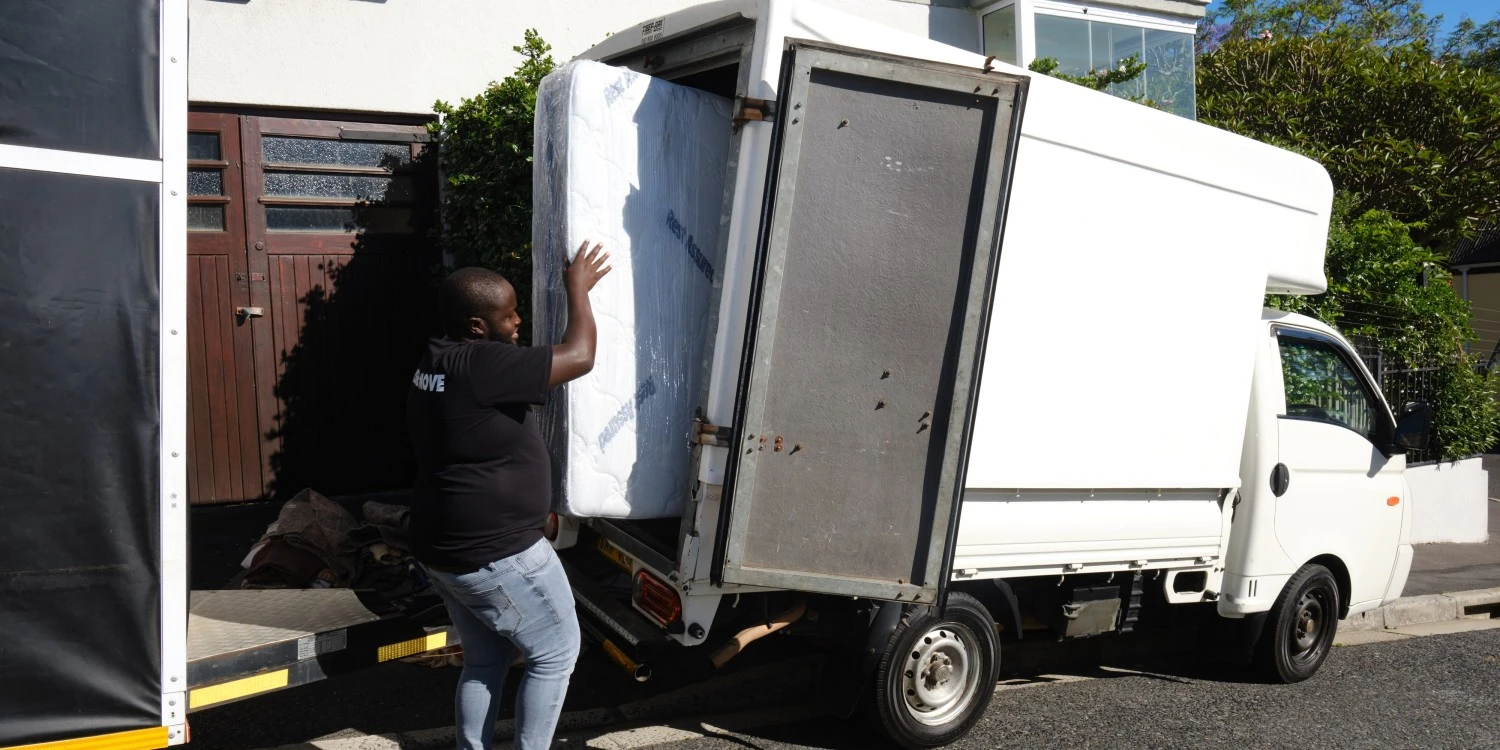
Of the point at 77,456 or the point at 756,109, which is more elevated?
the point at 756,109

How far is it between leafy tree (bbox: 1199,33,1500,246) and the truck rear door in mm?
9859

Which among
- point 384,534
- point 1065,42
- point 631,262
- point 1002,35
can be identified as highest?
point 1065,42

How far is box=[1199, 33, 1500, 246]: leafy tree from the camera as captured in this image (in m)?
12.8

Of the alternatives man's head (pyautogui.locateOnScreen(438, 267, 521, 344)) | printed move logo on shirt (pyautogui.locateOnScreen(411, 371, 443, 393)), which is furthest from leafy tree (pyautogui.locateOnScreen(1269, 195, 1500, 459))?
printed move logo on shirt (pyautogui.locateOnScreen(411, 371, 443, 393))

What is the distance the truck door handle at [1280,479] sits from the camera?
5.40 meters

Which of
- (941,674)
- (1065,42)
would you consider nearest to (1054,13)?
(1065,42)

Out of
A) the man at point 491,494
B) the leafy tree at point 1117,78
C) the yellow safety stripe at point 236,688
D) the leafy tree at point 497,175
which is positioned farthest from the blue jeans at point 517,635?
the leafy tree at point 1117,78

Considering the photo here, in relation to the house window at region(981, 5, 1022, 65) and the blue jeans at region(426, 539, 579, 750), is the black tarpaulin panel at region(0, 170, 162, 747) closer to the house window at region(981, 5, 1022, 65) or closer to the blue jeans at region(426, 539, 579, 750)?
the blue jeans at region(426, 539, 579, 750)

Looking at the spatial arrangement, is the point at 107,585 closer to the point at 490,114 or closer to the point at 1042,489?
the point at 1042,489

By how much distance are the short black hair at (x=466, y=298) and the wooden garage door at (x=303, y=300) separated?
14.3ft

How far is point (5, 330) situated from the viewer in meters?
2.91

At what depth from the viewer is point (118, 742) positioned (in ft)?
10.3

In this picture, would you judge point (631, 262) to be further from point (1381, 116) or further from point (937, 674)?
point (1381, 116)

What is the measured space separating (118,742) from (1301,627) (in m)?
5.49
